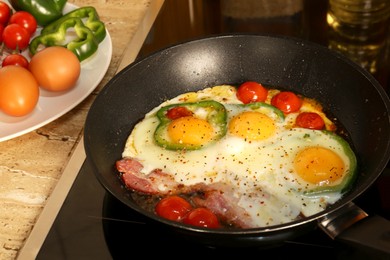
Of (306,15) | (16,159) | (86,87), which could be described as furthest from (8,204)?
(306,15)

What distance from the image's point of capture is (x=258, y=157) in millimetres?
1393

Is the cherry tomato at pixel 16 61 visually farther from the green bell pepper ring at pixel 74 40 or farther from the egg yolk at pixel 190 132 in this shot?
the egg yolk at pixel 190 132

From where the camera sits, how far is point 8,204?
4.57 ft

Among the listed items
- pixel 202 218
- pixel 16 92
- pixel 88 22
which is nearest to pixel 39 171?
pixel 16 92

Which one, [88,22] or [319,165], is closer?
[319,165]

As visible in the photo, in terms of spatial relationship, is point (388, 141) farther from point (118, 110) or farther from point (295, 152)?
point (118, 110)

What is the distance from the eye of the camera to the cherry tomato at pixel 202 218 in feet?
3.97

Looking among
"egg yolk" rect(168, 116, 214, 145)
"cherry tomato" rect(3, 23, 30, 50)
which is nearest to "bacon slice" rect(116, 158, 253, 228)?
"egg yolk" rect(168, 116, 214, 145)

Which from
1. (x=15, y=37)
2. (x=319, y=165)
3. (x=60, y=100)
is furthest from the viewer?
(x=15, y=37)

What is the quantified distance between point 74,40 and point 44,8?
7.3 inches

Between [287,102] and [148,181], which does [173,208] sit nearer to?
[148,181]

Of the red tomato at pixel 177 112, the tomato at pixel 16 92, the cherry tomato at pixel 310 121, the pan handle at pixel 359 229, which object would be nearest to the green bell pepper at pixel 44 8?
the tomato at pixel 16 92

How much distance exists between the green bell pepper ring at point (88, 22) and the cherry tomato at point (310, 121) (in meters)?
0.68

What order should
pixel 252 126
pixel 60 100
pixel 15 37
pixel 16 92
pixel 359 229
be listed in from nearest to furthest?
pixel 359 229 → pixel 252 126 → pixel 16 92 → pixel 60 100 → pixel 15 37
